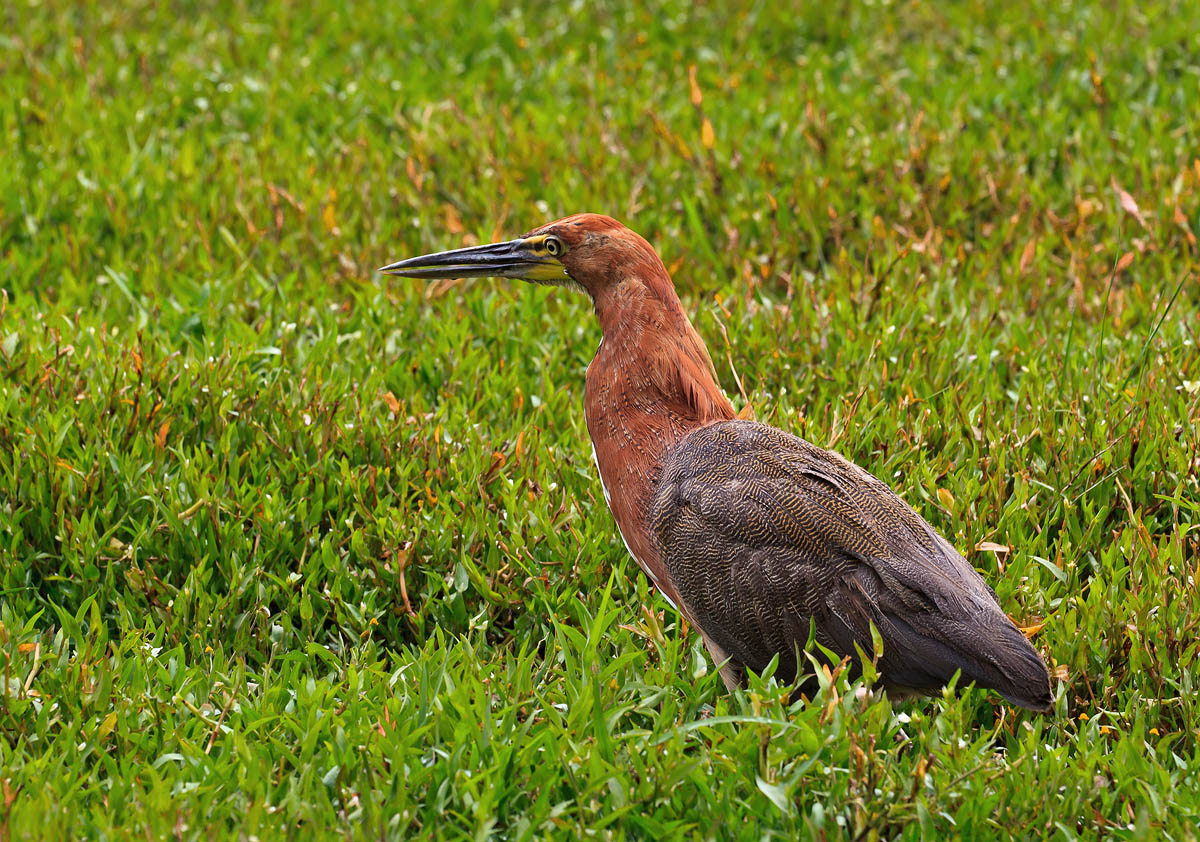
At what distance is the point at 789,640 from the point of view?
3352 mm

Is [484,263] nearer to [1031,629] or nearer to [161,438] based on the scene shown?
[161,438]

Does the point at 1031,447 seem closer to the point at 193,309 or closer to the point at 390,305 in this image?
the point at 390,305

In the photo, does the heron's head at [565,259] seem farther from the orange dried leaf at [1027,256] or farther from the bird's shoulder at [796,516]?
the orange dried leaf at [1027,256]

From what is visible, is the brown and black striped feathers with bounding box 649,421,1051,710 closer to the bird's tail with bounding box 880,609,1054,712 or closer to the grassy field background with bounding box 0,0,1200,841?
the bird's tail with bounding box 880,609,1054,712

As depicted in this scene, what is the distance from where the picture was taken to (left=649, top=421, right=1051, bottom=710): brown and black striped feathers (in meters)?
3.24

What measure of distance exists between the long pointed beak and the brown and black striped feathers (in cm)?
84

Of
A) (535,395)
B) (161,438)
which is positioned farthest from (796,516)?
(161,438)

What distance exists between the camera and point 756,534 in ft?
11.1

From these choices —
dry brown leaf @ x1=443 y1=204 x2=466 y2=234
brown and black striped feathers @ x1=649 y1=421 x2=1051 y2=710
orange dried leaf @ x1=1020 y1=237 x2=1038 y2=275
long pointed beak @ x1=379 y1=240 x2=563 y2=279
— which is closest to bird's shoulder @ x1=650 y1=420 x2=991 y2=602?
brown and black striped feathers @ x1=649 y1=421 x2=1051 y2=710

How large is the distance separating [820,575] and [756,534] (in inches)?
7.5

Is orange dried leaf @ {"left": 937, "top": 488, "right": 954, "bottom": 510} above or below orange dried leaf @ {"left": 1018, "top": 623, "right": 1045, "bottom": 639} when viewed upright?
above

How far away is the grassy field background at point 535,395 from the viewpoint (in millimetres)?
2973

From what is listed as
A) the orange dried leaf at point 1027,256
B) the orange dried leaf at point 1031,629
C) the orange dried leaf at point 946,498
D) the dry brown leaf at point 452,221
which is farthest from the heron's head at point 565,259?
the orange dried leaf at point 1027,256

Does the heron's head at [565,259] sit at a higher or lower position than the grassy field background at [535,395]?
higher
